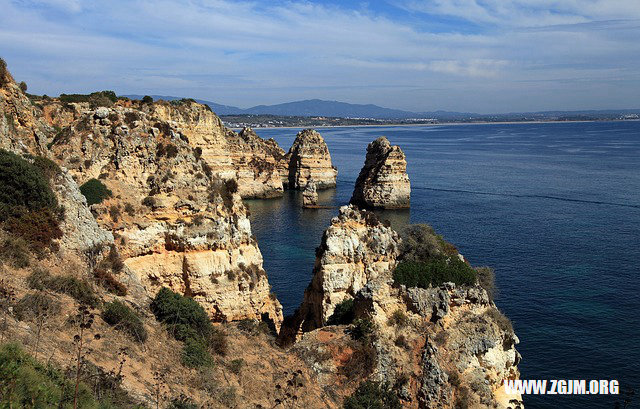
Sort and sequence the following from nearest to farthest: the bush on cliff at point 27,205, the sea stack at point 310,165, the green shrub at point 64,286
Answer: the green shrub at point 64,286 < the bush on cliff at point 27,205 < the sea stack at point 310,165

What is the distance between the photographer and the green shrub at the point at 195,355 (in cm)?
1803

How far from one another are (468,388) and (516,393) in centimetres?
366

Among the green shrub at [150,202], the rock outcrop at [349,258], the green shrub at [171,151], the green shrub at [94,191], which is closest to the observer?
the green shrub at [94,191]

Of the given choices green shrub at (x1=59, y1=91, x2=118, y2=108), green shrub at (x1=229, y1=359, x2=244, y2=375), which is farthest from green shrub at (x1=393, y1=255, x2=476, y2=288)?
green shrub at (x1=59, y1=91, x2=118, y2=108)

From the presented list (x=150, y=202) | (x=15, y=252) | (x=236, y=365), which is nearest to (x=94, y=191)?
(x=150, y=202)

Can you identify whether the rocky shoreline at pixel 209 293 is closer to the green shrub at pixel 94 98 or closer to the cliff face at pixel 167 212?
the cliff face at pixel 167 212

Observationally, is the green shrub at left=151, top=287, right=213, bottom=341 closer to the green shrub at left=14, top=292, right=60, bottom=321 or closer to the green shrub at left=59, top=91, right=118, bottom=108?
the green shrub at left=14, top=292, right=60, bottom=321

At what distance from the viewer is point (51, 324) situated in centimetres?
1528

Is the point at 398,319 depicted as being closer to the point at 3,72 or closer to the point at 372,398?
the point at 372,398

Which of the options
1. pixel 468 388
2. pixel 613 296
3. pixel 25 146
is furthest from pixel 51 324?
pixel 613 296

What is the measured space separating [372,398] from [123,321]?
10758mm

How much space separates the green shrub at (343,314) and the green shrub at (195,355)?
10.1 metres

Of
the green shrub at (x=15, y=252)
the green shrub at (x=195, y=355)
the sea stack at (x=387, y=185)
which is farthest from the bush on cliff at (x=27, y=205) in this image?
the sea stack at (x=387, y=185)

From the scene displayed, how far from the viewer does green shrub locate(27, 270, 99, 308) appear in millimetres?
17278
